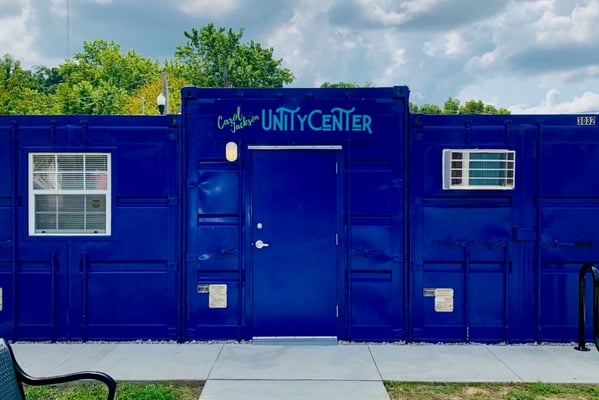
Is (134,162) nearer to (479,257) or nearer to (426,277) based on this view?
(426,277)

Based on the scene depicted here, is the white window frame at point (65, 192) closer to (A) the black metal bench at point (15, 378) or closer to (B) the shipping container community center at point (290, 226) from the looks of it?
(B) the shipping container community center at point (290, 226)

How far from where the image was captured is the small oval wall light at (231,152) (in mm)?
5234

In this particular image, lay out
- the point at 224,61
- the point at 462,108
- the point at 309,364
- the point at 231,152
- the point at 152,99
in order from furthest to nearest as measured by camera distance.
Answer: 1. the point at 462,108
2. the point at 224,61
3. the point at 152,99
4. the point at 231,152
5. the point at 309,364

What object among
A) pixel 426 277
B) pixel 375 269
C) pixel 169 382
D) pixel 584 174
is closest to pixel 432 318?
pixel 426 277

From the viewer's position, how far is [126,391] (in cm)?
398

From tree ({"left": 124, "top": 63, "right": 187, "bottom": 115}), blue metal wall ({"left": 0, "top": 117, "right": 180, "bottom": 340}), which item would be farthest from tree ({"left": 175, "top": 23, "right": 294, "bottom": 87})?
blue metal wall ({"left": 0, "top": 117, "right": 180, "bottom": 340})

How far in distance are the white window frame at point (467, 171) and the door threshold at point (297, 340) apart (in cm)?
209

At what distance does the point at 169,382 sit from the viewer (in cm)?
424

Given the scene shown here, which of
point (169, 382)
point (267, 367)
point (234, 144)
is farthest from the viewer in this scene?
point (234, 144)

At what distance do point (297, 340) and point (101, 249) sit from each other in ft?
7.77

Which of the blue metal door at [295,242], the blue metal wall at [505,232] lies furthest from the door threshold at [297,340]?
the blue metal wall at [505,232]

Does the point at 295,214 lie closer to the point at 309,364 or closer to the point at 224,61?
the point at 309,364

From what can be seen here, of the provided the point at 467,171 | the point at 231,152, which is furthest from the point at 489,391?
the point at 231,152

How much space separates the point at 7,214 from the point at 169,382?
270cm
